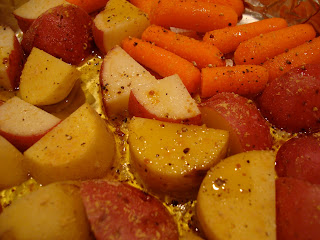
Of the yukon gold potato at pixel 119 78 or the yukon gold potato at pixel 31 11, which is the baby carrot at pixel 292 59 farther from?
the yukon gold potato at pixel 31 11

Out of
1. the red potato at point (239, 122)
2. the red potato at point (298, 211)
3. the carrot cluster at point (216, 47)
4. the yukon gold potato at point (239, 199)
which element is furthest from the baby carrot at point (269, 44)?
the red potato at point (298, 211)

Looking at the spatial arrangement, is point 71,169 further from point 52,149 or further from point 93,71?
point 93,71

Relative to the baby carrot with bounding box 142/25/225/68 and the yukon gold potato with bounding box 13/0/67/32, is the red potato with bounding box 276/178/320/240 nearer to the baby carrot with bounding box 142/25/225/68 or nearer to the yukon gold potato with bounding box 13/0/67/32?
the baby carrot with bounding box 142/25/225/68

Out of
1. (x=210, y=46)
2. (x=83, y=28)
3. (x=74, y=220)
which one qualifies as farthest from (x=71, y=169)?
(x=210, y=46)

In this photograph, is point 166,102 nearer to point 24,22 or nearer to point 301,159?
point 301,159

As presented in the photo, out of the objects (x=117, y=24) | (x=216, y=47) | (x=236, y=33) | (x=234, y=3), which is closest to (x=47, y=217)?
(x=117, y=24)

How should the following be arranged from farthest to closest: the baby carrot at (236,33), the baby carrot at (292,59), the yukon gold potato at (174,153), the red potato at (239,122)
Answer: the baby carrot at (236,33), the baby carrot at (292,59), the red potato at (239,122), the yukon gold potato at (174,153)
